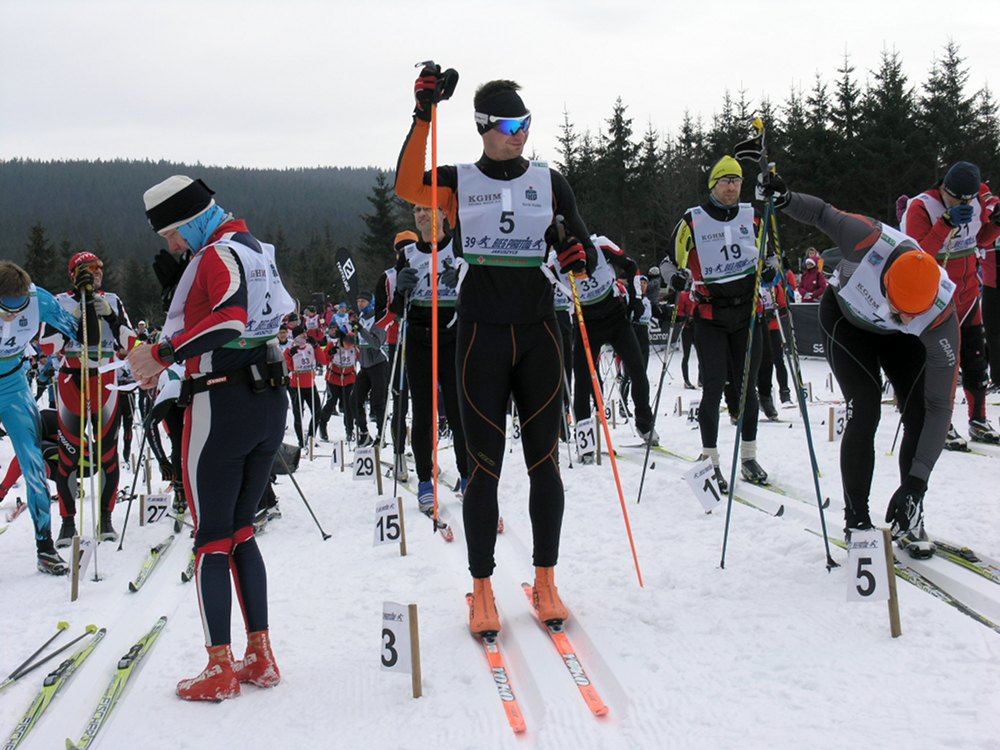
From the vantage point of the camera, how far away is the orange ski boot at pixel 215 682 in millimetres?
2992

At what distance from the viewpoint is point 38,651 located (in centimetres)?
366

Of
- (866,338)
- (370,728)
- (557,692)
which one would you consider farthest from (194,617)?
(866,338)

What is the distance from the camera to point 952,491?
502 centimetres

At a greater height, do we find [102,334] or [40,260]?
[40,260]

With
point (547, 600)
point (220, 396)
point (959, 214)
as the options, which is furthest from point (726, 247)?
point (220, 396)

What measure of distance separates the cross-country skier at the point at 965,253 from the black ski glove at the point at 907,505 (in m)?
Result: 2.70

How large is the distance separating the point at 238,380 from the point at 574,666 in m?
1.76

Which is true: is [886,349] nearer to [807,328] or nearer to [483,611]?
[483,611]

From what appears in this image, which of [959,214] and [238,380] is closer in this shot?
[238,380]

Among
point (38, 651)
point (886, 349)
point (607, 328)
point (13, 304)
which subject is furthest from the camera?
point (607, 328)

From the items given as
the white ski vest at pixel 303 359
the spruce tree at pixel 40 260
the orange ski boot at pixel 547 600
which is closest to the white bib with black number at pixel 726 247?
the orange ski boot at pixel 547 600

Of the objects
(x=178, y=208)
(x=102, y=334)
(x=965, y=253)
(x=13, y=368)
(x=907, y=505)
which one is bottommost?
(x=907, y=505)

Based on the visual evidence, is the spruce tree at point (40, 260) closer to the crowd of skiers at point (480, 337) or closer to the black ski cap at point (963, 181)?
the crowd of skiers at point (480, 337)

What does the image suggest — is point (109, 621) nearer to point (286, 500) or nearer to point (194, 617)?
point (194, 617)
